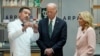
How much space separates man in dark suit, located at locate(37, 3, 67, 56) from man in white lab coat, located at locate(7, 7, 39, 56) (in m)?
0.38

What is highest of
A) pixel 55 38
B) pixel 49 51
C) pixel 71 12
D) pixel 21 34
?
pixel 71 12

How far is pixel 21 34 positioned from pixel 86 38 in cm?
92

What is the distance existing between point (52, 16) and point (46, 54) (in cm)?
59

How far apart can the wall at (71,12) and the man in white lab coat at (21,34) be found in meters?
2.65

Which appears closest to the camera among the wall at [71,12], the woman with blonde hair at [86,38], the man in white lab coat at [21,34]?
the man in white lab coat at [21,34]

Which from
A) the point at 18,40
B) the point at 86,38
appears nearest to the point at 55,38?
the point at 86,38

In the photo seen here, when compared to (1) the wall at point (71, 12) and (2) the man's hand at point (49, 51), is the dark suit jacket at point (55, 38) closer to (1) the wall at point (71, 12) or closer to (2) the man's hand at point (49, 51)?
(2) the man's hand at point (49, 51)

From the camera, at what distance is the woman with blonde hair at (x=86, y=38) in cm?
366

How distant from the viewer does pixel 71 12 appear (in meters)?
6.28

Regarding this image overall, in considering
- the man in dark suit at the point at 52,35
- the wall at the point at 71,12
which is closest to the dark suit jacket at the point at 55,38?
the man in dark suit at the point at 52,35

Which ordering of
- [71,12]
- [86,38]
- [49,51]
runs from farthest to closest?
[71,12] → [49,51] → [86,38]

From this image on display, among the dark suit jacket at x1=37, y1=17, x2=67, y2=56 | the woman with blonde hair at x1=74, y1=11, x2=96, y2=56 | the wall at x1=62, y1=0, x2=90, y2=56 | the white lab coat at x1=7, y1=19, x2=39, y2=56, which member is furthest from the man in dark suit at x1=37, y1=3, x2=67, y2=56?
the wall at x1=62, y1=0, x2=90, y2=56

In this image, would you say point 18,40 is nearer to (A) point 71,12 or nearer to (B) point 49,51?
(B) point 49,51

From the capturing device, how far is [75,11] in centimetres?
625
